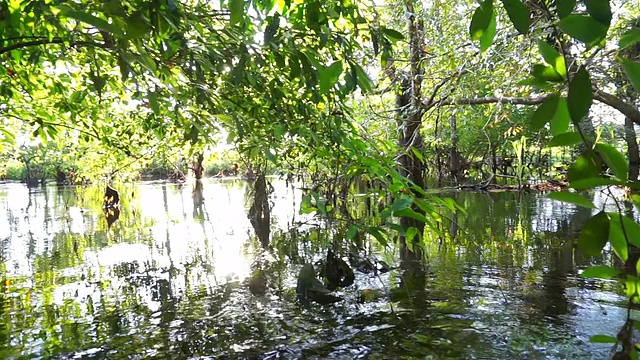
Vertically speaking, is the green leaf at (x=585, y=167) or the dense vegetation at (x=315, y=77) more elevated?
the dense vegetation at (x=315, y=77)

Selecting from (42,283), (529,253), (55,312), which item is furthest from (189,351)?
(529,253)

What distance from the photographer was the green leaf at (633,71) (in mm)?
493

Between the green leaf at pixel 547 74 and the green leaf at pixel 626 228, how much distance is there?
0.65 ft

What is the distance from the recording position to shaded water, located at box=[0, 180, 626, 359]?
11.3 ft

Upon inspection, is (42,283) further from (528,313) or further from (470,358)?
(528,313)

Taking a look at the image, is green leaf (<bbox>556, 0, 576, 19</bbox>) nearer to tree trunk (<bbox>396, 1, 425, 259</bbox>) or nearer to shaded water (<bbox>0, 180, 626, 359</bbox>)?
shaded water (<bbox>0, 180, 626, 359</bbox>)

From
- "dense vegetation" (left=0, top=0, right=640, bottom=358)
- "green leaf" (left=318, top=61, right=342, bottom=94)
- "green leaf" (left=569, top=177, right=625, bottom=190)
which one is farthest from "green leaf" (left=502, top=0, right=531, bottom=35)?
"green leaf" (left=318, top=61, right=342, bottom=94)

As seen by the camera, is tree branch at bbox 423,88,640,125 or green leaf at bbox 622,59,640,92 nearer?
green leaf at bbox 622,59,640,92

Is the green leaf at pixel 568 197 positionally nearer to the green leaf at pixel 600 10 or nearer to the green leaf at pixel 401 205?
the green leaf at pixel 600 10

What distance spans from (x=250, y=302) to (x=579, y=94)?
449 centimetres

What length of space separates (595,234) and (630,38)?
268 mm

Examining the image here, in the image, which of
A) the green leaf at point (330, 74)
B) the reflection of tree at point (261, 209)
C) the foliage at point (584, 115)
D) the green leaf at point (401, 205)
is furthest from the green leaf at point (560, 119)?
the reflection of tree at point (261, 209)

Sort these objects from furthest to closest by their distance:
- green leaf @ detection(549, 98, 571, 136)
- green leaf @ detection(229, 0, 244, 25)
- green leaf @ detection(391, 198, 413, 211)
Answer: green leaf @ detection(391, 198, 413, 211) → green leaf @ detection(229, 0, 244, 25) → green leaf @ detection(549, 98, 571, 136)

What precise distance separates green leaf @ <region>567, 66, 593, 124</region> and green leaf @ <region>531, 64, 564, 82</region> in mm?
84
